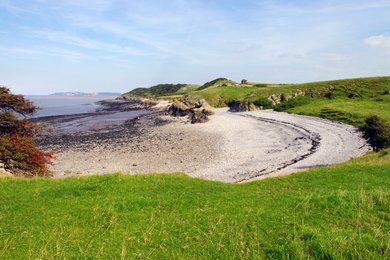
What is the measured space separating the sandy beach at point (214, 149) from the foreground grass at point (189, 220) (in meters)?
16.5

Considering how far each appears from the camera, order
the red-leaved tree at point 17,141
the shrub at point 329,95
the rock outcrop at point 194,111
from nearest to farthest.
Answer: the red-leaved tree at point 17,141, the rock outcrop at point 194,111, the shrub at point 329,95

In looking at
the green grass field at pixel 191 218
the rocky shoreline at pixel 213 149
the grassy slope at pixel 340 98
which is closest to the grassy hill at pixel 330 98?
the grassy slope at pixel 340 98

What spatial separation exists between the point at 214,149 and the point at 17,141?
30788mm

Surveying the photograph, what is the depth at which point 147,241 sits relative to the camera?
10438 millimetres

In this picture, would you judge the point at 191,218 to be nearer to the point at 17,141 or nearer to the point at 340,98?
the point at 17,141

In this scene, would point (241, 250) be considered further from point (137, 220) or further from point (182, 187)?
point (182, 187)

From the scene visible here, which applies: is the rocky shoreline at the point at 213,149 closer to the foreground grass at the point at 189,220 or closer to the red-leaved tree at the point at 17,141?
the red-leaved tree at the point at 17,141

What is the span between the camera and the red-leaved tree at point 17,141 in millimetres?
24516

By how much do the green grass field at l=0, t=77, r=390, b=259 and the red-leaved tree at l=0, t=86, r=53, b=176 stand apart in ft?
21.1

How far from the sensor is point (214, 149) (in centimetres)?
5056

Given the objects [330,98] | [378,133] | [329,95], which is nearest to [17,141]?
[378,133]

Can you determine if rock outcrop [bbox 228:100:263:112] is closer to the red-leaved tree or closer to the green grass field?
the red-leaved tree

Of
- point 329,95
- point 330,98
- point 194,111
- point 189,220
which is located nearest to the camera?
point 189,220

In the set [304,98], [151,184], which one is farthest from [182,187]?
[304,98]
